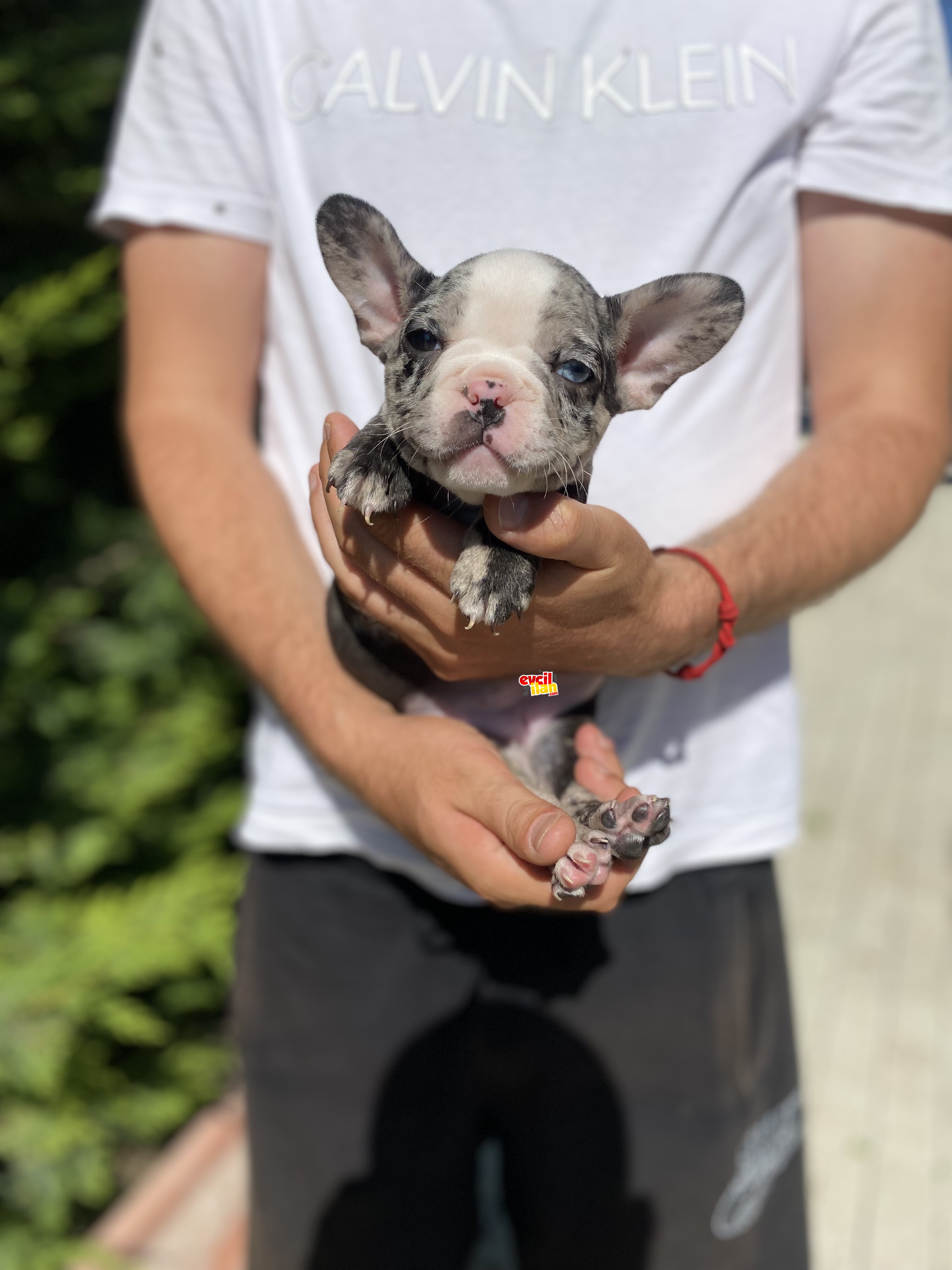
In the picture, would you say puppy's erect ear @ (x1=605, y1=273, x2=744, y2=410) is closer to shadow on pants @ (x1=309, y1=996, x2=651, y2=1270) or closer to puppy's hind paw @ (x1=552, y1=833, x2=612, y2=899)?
puppy's hind paw @ (x1=552, y1=833, x2=612, y2=899)

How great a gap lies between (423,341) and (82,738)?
328 centimetres

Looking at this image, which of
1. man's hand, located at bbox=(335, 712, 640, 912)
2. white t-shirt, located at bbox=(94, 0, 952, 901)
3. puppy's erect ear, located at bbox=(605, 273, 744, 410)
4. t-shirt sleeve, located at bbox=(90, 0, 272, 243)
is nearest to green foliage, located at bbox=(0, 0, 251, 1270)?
t-shirt sleeve, located at bbox=(90, 0, 272, 243)

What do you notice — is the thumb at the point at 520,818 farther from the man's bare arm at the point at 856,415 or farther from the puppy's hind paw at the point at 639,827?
the man's bare arm at the point at 856,415

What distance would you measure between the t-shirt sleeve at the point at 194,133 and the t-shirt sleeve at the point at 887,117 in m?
0.75

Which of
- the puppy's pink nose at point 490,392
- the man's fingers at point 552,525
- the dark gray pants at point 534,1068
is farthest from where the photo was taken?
the dark gray pants at point 534,1068

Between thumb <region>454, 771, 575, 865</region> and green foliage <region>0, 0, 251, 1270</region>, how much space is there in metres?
2.54

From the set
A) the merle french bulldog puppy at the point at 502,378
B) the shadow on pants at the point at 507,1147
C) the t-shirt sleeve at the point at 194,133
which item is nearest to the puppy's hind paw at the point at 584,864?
the merle french bulldog puppy at the point at 502,378

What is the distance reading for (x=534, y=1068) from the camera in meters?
2.34

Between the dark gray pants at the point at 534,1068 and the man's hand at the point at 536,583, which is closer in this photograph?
the man's hand at the point at 536,583

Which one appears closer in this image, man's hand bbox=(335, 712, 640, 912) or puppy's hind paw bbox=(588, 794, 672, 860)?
puppy's hind paw bbox=(588, 794, 672, 860)

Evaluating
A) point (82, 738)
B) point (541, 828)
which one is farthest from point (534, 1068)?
point (82, 738)

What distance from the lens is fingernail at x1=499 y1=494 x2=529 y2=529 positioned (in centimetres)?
113

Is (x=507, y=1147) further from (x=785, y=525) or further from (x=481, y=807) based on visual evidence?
(x=785, y=525)

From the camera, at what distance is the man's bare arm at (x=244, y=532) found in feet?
5.21
